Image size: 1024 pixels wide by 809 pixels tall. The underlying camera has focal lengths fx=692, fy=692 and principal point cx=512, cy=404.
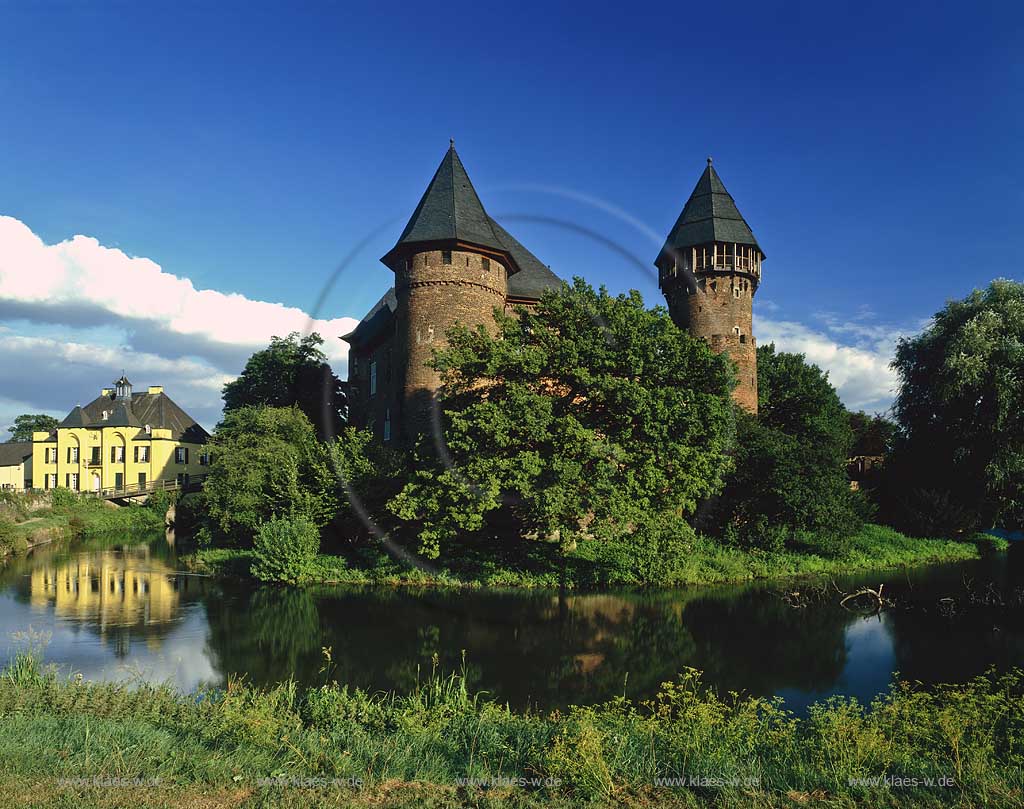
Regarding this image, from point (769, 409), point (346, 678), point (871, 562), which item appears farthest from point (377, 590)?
point (769, 409)

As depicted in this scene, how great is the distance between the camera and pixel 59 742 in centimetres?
760

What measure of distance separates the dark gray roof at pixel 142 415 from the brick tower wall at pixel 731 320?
4450 centimetres

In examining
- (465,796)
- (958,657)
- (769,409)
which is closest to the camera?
(465,796)

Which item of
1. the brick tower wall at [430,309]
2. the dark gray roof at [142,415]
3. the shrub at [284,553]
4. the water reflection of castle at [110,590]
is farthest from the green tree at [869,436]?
the dark gray roof at [142,415]

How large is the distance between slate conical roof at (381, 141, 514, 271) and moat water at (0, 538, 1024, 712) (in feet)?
46.5

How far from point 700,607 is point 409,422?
13488 mm

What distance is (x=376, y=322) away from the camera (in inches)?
1516

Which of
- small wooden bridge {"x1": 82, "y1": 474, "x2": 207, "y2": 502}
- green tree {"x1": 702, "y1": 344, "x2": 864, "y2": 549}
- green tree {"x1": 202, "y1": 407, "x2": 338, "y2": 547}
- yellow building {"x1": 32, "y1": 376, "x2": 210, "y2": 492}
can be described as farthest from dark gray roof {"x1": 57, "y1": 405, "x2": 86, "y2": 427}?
green tree {"x1": 702, "y1": 344, "x2": 864, "y2": 549}

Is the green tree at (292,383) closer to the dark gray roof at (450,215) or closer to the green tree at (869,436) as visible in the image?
the dark gray roof at (450,215)

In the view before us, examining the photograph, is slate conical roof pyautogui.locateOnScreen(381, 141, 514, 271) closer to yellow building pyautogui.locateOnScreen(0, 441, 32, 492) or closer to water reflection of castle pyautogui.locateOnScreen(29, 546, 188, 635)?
water reflection of castle pyautogui.locateOnScreen(29, 546, 188, 635)

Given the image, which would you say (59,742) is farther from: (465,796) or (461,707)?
(461,707)

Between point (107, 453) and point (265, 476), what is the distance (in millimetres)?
35048

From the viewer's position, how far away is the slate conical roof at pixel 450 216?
28641 millimetres

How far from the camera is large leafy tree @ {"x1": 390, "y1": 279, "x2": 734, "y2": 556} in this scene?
70.9ft
